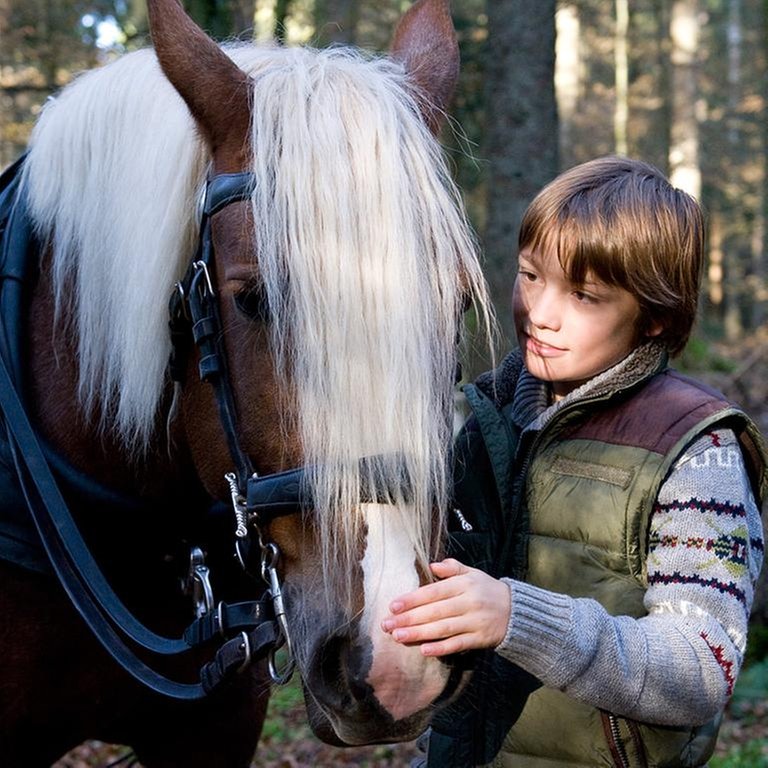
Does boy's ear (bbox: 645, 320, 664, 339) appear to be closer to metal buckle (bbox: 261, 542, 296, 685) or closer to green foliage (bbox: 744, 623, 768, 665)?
metal buckle (bbox: 261, 542, 296, 685)

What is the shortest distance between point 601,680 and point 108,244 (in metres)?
1.28

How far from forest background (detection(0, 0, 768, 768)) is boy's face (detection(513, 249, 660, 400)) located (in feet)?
1.51

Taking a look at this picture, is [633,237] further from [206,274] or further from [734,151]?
[734,151]

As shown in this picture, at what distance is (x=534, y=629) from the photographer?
4.97ft

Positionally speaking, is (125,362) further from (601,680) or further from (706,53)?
(706,53)

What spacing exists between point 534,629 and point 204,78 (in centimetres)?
112

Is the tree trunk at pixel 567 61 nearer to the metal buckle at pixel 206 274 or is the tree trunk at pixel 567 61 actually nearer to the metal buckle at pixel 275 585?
the metal buckle at pixel 206 274

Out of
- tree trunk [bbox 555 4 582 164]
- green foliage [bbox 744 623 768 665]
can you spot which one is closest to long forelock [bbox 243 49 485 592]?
green foliage [bbox 744 623 768 665]

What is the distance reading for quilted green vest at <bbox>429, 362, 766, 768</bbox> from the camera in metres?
1.74

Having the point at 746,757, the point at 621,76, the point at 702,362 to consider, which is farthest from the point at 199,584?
the point at 621,76

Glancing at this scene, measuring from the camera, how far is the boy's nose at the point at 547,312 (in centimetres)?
186

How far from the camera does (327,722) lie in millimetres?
1661

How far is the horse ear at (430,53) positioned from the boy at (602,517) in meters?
0.31

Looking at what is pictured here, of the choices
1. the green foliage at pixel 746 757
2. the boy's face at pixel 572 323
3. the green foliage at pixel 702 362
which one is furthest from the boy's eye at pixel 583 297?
the green foliage at pixel 702 362
